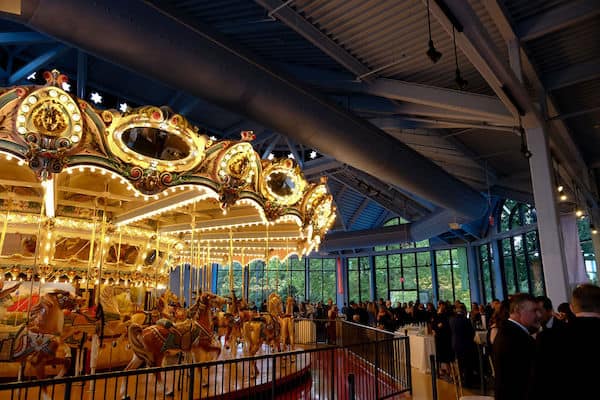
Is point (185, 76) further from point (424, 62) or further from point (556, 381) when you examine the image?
point (556, 381)

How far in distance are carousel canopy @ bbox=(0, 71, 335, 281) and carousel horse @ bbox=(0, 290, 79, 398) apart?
1.22 m

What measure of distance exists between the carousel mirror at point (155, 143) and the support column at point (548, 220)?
5590 mm

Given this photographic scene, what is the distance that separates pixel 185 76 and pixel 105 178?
2692 millimetres

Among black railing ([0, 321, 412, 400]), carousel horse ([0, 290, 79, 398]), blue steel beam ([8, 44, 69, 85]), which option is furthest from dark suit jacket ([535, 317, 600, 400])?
blue steel beam ([8, 44, 69, 85])

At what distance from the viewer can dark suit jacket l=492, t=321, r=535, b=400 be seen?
2.77 m

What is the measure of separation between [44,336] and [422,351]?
7110 millimetres

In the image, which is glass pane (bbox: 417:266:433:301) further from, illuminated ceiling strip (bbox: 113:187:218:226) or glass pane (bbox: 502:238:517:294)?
illuminated ceiling strip (bbox: 113:187:218:226)

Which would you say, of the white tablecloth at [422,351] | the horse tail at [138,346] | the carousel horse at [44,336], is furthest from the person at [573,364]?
the white tablecloth at [422,351]

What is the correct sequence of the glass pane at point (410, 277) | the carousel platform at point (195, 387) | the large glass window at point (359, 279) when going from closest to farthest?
1. the carousel platform at point (195, 387)
2. the glass pane at point (410, 277)
3. the large glass window at point (359, 279)

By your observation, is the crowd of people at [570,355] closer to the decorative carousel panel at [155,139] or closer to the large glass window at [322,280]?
the decorative carousel panel at [155,139]

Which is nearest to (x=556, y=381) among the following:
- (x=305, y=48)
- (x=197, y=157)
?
(x=197, y=157)

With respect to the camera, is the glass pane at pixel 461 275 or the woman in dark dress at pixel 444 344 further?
the glass pane at pixel 461 275

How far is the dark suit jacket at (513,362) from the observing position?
2.77 metres

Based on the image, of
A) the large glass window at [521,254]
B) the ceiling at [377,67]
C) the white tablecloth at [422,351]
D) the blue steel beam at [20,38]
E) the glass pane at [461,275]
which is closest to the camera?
the ceiling at [377,67]
